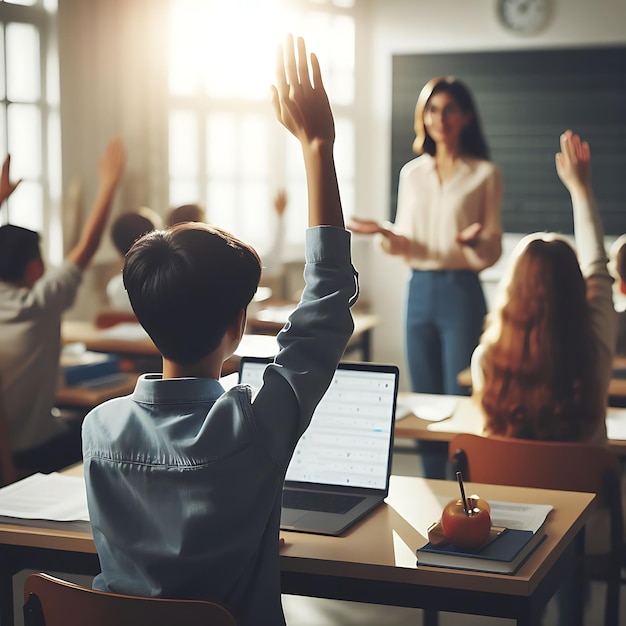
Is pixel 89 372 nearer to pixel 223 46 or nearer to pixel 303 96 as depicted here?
pixel 303 96

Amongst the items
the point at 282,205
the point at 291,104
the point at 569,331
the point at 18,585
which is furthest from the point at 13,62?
the point at 291,104

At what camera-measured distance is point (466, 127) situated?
396 centimetres

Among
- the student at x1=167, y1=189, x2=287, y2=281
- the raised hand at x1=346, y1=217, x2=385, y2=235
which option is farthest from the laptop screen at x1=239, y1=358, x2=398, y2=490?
the raised hand at x1=346, y1=217, x2=385, y2=235

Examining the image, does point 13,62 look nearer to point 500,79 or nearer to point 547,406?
point 500,79

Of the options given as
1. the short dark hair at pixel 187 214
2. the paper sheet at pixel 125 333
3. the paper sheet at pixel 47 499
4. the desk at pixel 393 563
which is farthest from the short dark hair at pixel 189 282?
the paper sheet at pixel 125 333

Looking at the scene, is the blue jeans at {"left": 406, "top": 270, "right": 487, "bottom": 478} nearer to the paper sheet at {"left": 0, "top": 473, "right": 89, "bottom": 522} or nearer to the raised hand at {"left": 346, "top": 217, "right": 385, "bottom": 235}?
the raised hand at {"left": 346, "top": 217, "right": 385, "bottom": 235}

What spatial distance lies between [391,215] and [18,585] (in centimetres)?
463

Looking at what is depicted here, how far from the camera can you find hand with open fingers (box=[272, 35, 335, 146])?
1354mm

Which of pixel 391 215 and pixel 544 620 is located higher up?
pixel 391 215

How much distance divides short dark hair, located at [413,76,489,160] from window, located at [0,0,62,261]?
2710mm

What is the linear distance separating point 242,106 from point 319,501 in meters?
5.47

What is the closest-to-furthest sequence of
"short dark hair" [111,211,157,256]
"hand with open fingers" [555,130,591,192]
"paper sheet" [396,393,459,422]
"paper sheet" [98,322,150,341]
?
"hand with open fingers" [555,130,591,192]
"paper sheet" [396,393,459,422]
"paper sheet" [98,322,150,341]
"short dark hair" [111,211,157,256]

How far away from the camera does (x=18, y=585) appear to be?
3408 millimetres

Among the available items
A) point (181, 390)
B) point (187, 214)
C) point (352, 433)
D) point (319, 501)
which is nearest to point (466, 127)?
point (187, 214)
